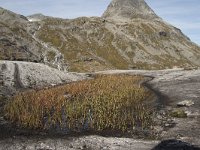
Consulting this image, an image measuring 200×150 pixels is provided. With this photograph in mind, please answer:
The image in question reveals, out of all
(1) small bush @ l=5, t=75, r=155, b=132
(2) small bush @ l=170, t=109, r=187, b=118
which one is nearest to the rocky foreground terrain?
(2) small bush @ l=170, t=109, r=187, b=118

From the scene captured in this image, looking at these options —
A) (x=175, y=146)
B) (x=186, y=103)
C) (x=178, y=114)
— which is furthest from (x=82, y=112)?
(x=175, y=146)

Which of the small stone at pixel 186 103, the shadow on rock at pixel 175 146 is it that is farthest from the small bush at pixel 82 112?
the shadow on rock at pixel 175 146

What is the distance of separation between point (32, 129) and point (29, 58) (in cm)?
6937

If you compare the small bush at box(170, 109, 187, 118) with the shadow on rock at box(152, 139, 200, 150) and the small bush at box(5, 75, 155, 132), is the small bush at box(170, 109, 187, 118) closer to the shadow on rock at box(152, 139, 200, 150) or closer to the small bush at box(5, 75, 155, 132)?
the small bush at box(5, 75, 155, 132)

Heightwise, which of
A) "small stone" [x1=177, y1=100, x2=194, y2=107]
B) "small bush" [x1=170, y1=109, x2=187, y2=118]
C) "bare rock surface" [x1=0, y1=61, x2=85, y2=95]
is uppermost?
"bare rock surface" [x1=0, y1=61, x2=85, y2=95]

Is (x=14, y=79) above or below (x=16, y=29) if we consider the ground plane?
below

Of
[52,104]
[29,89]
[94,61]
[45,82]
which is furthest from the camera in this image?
[94,61]

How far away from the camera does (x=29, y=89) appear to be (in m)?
64.7

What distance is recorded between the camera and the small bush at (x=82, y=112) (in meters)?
38.2

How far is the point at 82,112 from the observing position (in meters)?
43.6

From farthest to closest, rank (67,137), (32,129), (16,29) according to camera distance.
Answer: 1. (16,29)
2. (32,129)
3. (67,137)

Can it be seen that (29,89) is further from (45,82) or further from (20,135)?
(20,135)

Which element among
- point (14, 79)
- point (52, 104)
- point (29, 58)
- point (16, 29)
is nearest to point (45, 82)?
point (14, 79)

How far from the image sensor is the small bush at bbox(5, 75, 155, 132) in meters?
38.2
